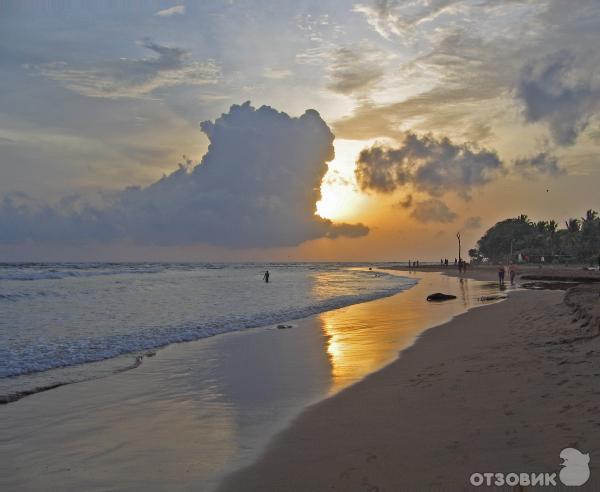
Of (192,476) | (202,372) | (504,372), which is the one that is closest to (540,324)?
(504,372)

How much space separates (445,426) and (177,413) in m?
4.77

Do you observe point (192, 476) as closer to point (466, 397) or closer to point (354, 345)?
point (466, 397)

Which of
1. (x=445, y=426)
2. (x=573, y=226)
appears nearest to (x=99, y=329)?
(x=445, y=426)

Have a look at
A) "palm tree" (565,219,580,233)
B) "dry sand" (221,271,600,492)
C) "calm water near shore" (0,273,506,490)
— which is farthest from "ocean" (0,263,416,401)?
"palm tree" (565,219,580,233)

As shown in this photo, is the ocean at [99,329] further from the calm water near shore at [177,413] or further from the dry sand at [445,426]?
the dry sand at [445,426]

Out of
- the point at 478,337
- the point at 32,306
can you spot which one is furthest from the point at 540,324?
the point at 32,306

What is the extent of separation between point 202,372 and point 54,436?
5.01 meters

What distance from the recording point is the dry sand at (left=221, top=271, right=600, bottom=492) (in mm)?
5555

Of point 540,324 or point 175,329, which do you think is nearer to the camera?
point 540,324

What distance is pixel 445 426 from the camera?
7062 mm

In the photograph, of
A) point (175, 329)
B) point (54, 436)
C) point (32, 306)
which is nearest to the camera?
point (54, 436)

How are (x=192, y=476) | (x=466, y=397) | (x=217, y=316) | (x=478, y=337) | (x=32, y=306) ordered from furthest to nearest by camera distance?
(x=32, y=306)
(x=217, y=316)
(x=478, y=337)
(x=466, y=397)
(x=192, y=476)

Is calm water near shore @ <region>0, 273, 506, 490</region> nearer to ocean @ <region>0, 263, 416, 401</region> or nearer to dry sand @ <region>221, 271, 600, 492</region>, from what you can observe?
dry sand @ <region>221, 271, 600, 492</region>

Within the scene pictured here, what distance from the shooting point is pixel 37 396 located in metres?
10.3
